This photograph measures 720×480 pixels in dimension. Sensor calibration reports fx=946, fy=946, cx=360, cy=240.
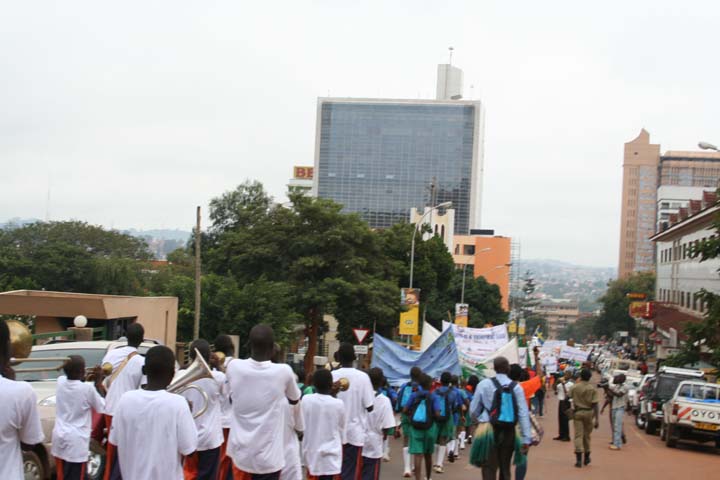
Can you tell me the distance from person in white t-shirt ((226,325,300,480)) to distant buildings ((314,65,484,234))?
159 meters

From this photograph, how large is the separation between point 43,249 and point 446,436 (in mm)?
53107

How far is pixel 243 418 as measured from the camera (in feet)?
24.1

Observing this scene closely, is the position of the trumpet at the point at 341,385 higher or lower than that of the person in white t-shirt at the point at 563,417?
higher

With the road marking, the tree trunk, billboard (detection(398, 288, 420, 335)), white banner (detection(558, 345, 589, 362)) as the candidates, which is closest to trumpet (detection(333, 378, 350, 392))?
the road marking

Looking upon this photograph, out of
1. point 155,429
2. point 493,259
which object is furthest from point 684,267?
point 493,259

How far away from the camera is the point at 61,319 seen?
84.3ft

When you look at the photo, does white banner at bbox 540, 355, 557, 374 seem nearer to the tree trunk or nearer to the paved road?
the tree trunk

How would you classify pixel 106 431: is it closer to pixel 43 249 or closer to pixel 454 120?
pixel 43 249

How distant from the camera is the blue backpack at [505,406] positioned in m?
11.2

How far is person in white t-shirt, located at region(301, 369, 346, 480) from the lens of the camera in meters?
8.87

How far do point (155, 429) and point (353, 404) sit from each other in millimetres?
4367

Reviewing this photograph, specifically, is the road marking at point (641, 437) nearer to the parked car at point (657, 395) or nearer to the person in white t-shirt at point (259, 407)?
the parked car at point (657, 395)

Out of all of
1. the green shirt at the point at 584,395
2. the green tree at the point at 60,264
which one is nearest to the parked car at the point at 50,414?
the green shirt at the point at 584,395

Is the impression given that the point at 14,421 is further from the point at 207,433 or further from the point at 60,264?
the point at 60,264
